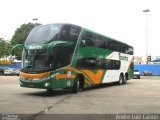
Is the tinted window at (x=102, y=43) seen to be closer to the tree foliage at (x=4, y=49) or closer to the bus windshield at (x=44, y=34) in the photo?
the bus windshield at (x=44, y=34)

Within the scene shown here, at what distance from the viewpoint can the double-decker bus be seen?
17.6 meters

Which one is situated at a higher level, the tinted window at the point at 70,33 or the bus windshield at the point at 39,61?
the tinted window at the point at 70,33

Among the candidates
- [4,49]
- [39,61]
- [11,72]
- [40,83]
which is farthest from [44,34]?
[4,49]

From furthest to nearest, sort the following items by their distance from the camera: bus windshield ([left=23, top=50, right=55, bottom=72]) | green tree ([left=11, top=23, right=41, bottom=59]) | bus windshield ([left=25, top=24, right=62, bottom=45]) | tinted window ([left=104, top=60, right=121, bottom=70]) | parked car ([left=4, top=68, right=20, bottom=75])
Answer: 1. green tree ([left=11, top=23, right=41, bottom=59])
2. parked car ([left=4, top=68, right=20, bottom=75])
3. tinted window ([left=104, top=60, right=121, bottom=70])
4. bus windshield ([left=25, top=24, right=62, bottom=45])
5. bus windshield ([left=23, top=50, right=55, bottom=72])

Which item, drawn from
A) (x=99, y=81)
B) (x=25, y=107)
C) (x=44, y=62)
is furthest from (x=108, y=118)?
Result: (x=99, y=81)

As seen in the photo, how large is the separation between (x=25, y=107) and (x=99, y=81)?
1176 centimetres

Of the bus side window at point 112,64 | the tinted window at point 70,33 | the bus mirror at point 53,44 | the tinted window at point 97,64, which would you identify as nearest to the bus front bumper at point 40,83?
the bus mirror at point 53,44

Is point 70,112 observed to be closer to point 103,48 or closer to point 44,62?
point 44,62

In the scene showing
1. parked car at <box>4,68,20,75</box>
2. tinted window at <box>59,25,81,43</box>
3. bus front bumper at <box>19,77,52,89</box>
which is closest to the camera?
bus front bumper at <box>19,77,52,89</box>

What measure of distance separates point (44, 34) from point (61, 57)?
59.9 inches

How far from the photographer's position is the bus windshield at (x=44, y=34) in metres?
18.1

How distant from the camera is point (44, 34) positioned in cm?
1847

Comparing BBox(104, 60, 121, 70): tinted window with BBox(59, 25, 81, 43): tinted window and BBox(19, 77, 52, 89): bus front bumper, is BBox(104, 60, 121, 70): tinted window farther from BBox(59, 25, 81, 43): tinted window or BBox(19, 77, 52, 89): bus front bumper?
BBox(19, 77, 52, 89): bus front bumper

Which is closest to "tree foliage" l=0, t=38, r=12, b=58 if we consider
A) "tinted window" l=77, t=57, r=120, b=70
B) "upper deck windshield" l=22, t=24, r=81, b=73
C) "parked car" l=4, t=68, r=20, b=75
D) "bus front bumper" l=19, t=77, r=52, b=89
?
"parked car" l=4, t=68, r=20, b=75
